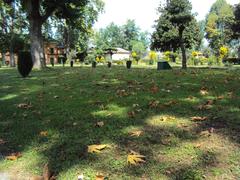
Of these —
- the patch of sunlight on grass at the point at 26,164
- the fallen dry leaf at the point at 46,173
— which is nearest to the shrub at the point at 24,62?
the patch of sunlight on grass at the point at 26,164

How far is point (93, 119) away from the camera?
466cm

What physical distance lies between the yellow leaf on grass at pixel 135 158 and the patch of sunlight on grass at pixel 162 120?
3.44 ft

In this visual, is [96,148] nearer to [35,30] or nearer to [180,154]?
[180,154]

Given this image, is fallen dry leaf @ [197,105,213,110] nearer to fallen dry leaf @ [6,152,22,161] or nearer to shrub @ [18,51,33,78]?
fallen dry leaf @ [6,152,22,161]

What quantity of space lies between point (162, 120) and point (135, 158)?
1.33m

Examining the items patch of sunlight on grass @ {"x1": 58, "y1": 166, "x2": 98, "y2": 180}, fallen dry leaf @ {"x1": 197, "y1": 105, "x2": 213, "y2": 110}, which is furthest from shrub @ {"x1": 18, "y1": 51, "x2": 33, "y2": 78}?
patch of sunlight on grass @ {"x1": 58, "y1": 166, "x2": 98, "y2": 180}

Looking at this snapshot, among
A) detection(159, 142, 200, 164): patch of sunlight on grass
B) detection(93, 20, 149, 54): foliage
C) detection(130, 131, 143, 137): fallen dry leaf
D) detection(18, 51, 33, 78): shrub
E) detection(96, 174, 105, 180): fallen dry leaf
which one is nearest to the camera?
detection(96, 174, 105, 180): fallen dry leaf

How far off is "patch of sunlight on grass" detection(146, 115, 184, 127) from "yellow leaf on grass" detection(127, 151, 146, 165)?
41.3 inches

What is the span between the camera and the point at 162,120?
14.2ft

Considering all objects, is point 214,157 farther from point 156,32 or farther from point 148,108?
point 156,32

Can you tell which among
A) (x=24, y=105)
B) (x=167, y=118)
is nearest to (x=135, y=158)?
(x=167, y=118)

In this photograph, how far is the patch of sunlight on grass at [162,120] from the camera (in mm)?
4175

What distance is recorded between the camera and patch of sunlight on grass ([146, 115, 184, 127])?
13.7 feet

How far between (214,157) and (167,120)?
1.31m
